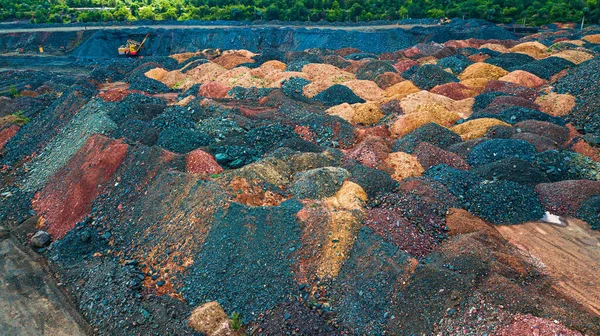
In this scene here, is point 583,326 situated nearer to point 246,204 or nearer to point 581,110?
point 246,204

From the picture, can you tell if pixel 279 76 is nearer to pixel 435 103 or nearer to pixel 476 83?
pixel 435 103

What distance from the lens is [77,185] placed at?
49.3 ft

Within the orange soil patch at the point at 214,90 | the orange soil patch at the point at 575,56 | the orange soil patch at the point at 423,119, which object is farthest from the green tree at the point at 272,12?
the orange soil patch at the point at 423,119

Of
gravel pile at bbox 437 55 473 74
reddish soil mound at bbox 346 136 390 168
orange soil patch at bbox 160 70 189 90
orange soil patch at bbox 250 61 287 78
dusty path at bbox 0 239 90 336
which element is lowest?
dusty path at bbox 0 239 90 336

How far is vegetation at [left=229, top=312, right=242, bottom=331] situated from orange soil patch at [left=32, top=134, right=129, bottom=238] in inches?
285

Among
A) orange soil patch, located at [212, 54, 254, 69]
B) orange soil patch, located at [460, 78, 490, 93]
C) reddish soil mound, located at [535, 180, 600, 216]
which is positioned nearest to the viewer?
reddish soil mound, located at [535, 180, 600, 216]

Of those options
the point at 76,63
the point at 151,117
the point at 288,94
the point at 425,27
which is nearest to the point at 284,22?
the point at 425,27

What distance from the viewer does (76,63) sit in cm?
3819

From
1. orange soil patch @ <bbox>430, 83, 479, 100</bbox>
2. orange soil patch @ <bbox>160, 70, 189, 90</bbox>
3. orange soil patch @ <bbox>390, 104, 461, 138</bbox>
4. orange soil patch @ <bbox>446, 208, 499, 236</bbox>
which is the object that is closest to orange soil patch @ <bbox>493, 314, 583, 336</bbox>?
orange soil patch @ <bbox>446, 208, 499, 236</bbox>

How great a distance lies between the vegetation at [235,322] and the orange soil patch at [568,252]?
771 cm

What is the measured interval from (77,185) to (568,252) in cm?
1599

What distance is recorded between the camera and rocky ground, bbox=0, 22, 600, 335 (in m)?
9.66

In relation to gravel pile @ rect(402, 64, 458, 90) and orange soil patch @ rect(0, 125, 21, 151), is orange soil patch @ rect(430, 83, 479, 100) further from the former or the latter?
orange soil patch @ rect(0, 125, 21, 151)

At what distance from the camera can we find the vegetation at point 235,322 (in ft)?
31.5
